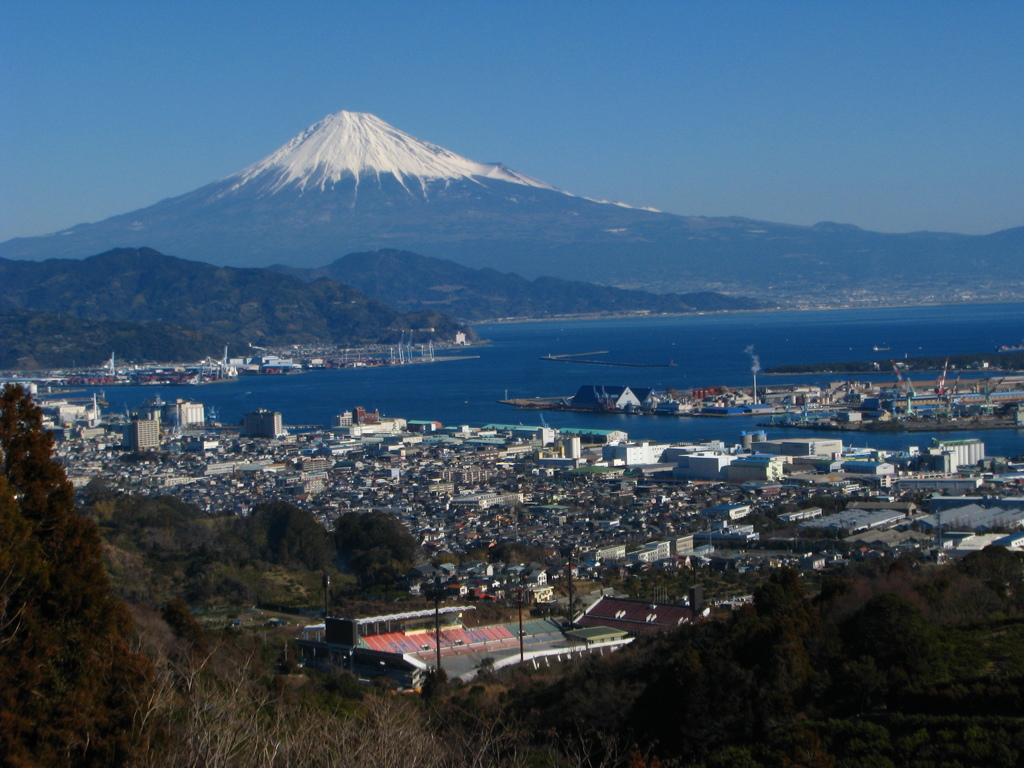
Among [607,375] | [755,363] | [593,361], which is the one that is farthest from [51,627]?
[593,361]

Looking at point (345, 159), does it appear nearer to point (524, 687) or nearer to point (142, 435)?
point (142, 435)

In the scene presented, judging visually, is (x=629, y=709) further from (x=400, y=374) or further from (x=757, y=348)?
(x=757, y=348)

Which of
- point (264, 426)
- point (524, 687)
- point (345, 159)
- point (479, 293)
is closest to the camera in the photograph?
point (524, 687)

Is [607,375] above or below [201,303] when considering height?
below

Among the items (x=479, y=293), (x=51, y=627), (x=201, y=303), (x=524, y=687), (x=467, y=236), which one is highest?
(x=467, y=236)

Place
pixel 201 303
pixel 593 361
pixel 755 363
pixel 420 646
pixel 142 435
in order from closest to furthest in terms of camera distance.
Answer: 1. pixel 420 646
2. pixel 142 435
3. pixel 755 363
4. pixel 593 361
5. pixel 201 303

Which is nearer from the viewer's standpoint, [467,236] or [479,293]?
[479,293]

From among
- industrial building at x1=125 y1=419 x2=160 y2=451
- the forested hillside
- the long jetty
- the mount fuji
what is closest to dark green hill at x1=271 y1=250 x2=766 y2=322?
the mount fuji
